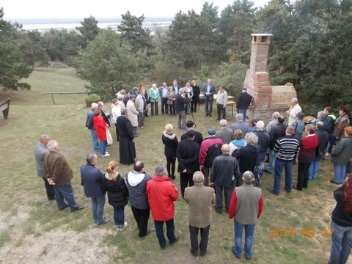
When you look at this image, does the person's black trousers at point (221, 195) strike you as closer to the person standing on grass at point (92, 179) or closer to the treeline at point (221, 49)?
the person standing on grass at point (92, 179)

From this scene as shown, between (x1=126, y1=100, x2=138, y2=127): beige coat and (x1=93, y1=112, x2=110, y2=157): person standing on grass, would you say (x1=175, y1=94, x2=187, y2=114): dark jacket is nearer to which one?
(x1=126, y1=100, x2=138, y2=127): beige coat

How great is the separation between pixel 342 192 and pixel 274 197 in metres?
2.81

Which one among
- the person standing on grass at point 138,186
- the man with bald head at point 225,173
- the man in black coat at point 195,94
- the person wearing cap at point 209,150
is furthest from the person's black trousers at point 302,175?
the man in black coat at point 195,94

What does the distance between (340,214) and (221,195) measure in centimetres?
228

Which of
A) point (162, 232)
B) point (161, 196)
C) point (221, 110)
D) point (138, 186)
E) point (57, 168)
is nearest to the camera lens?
point (161, 196)

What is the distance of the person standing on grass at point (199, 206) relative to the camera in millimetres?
5082

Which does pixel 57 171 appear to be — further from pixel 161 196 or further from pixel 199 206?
pixel 199 206

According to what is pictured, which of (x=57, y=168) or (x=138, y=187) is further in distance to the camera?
(x=57, y=168)

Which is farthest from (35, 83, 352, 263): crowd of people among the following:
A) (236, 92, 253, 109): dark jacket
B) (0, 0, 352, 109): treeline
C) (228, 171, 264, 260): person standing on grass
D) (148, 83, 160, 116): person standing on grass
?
(0, 0, 352, 109): treeline

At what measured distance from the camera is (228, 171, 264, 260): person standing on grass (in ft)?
16.6

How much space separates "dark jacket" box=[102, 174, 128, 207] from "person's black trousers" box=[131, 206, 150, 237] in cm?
26

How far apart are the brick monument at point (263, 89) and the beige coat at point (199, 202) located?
6.59 metres

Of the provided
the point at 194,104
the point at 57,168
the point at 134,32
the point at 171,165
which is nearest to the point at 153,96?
the point at 194,104

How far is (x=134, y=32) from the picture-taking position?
152 feet
